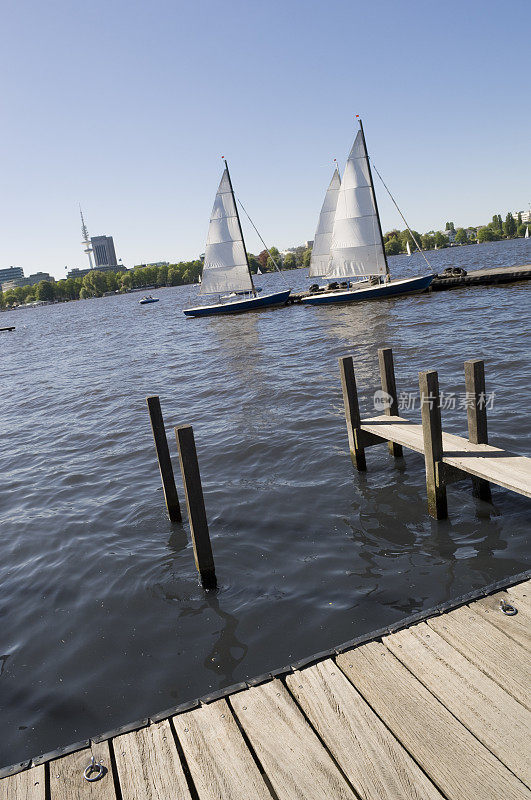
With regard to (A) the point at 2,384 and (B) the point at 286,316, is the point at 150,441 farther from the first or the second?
(B) the point at 286,316

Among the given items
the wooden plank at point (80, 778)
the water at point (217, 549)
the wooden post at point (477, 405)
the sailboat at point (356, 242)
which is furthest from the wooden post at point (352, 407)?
the sailboat at point (356, 242)

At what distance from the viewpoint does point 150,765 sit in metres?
4.49

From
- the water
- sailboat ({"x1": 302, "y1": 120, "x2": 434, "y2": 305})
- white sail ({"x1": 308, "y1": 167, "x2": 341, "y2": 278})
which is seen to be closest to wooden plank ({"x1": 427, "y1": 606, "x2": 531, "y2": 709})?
the water

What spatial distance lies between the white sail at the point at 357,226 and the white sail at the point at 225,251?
33.4 ft

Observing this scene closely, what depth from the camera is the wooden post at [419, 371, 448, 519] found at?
8.72 metres

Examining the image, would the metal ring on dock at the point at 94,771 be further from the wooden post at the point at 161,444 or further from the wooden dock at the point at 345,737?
the wooden post at the point at 161,444

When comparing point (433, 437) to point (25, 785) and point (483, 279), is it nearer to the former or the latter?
point (25, 785)

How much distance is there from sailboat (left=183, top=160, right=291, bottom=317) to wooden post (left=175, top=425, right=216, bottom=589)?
47276 millimetres

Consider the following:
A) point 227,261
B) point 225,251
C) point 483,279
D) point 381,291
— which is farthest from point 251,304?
point 483,279

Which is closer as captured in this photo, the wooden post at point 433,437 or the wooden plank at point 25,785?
the wooden plank at point 25,785

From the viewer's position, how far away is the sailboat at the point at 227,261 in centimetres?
5350

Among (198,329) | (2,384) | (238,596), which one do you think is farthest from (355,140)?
(238,596)

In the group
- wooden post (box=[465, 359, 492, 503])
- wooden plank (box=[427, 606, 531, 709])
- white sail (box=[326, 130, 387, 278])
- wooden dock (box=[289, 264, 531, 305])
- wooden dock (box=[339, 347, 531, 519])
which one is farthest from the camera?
wooden dock (box=[289, 264, 531, 305])

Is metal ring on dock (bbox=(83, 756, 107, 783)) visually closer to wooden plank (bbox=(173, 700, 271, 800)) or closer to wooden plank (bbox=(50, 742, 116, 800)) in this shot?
wooden plank (bbox=(50, 742, 116, 800))
